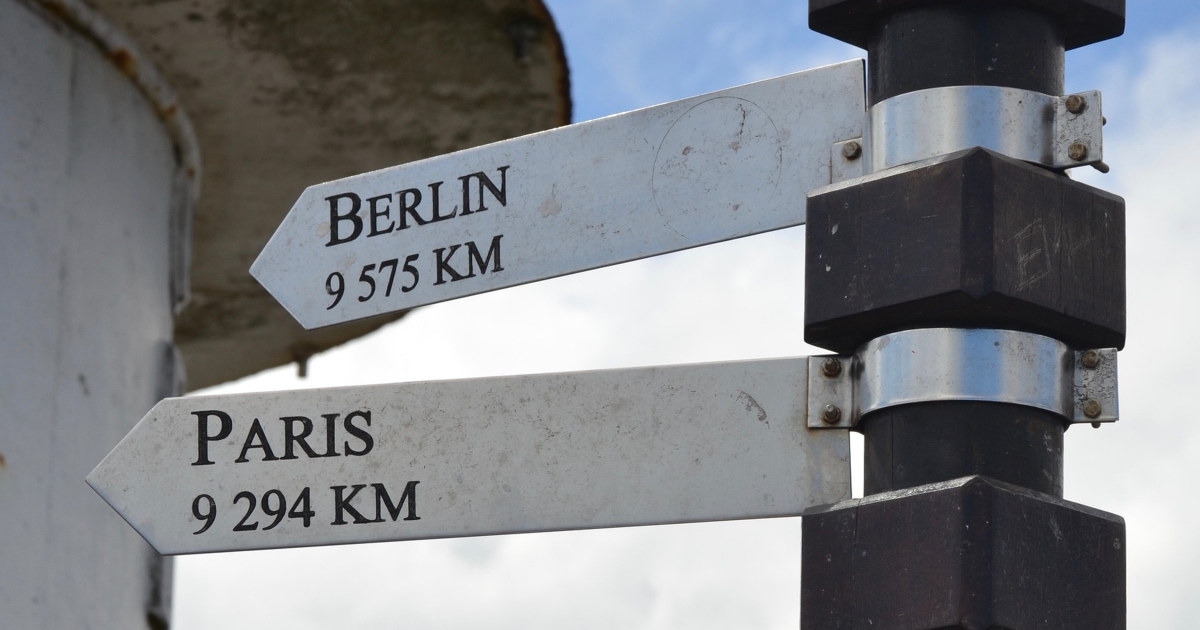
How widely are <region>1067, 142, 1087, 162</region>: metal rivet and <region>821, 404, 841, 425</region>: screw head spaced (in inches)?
17.1

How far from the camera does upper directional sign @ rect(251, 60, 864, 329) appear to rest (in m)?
2.42

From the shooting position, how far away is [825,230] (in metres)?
2.26

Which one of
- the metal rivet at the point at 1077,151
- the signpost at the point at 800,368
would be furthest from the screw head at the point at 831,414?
the metal rivet at the point at 1077,151

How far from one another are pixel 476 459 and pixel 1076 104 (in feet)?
3.03

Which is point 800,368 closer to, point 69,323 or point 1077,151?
point 1077,151

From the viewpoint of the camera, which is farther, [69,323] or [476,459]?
[69,323]

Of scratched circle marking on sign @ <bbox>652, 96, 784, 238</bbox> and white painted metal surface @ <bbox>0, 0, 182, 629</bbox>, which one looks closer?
scratched circle marking on sign @ <bbox>652, 96, 784, 238</bbox>

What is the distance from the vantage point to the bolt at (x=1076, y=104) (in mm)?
2230

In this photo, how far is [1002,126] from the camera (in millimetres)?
2234

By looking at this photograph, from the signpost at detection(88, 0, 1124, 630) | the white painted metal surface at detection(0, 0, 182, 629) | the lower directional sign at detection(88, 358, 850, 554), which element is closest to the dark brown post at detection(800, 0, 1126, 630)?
the signpost at detection(88, 0, 1124, 630)

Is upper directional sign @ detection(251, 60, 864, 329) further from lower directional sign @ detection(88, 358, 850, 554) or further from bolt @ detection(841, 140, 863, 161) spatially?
lower directional sign @ detection(88, 358, 850, 554)

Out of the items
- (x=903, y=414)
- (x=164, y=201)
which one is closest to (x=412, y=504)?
(x=903, y=414)

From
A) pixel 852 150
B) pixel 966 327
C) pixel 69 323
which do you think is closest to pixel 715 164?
pixel 852 150

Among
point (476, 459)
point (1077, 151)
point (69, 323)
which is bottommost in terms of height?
point (476, 459)
